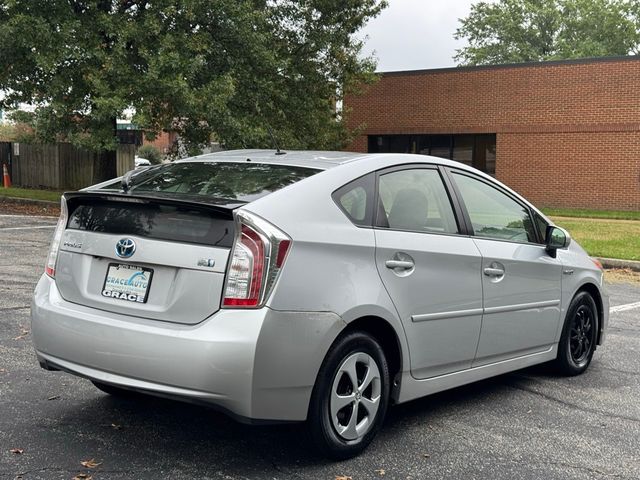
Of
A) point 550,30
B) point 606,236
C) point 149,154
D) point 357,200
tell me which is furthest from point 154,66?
point 550,30

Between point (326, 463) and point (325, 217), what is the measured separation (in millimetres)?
1249

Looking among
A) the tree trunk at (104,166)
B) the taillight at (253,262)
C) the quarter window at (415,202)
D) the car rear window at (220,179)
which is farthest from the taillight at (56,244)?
the tree trunk at (104,166)

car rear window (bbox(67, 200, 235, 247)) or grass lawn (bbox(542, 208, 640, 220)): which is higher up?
car rear window (bbox(67, 200, 235, 247))

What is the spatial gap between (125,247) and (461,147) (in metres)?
24.4

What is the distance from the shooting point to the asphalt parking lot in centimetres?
384

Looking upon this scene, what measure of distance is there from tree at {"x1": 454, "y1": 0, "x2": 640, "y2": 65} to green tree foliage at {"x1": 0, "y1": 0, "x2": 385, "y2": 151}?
34846 millimetres

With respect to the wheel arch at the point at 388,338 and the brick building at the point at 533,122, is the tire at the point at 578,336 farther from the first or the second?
the brick building at the point at 533,122

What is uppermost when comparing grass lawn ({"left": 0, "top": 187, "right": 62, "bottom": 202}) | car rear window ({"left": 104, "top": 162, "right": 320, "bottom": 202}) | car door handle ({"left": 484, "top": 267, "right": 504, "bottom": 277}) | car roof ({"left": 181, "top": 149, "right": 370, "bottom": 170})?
car roof ({"left": 181, "top": 149, "right": 370, "bottom": 170})

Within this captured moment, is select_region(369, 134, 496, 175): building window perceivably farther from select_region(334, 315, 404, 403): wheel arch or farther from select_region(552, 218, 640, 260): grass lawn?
select_region(334, 315, 404, 403): wheel arch

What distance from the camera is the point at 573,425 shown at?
4762 mm

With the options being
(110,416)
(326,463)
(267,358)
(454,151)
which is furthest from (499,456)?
(454,151)

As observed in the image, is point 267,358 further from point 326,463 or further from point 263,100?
point 263,100

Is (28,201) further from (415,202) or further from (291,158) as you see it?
(415,202)

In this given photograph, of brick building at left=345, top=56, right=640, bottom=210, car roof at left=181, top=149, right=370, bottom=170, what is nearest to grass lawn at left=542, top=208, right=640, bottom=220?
brick building at left=345, top=56, right=640, bottom=210
